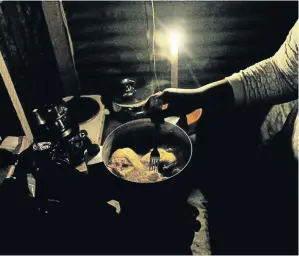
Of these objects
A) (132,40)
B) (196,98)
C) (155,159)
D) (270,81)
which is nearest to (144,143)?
(155,159)

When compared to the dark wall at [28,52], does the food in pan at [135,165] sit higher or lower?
lower

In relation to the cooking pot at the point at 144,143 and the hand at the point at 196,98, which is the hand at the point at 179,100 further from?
the cooking pot at the point at 144,143

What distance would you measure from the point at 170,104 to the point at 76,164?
1.42 m

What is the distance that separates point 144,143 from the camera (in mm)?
3686

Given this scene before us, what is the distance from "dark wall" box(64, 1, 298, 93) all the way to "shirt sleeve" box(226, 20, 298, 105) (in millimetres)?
1803

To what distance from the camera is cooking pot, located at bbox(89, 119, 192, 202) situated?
3109 mm

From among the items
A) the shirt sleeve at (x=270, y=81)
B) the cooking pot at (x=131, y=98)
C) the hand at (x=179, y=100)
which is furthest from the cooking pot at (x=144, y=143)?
the shirt sleeve at (x=270, y=81)

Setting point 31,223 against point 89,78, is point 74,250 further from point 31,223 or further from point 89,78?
point 89,78

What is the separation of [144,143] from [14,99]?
1.91 m

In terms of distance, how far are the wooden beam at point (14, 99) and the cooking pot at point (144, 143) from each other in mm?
1569

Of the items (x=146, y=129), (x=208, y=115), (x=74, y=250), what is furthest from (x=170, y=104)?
(x=74, y=250)

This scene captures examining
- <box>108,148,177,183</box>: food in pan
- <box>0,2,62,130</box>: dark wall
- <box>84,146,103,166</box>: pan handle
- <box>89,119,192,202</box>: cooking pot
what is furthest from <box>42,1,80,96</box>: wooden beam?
<box>108,148,177,183</box>: food in pan

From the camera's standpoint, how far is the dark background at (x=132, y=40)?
446cm

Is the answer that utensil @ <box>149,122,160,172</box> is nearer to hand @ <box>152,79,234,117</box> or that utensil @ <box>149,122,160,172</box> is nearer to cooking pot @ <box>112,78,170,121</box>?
hand @ <box>152,79,234,117</box>
